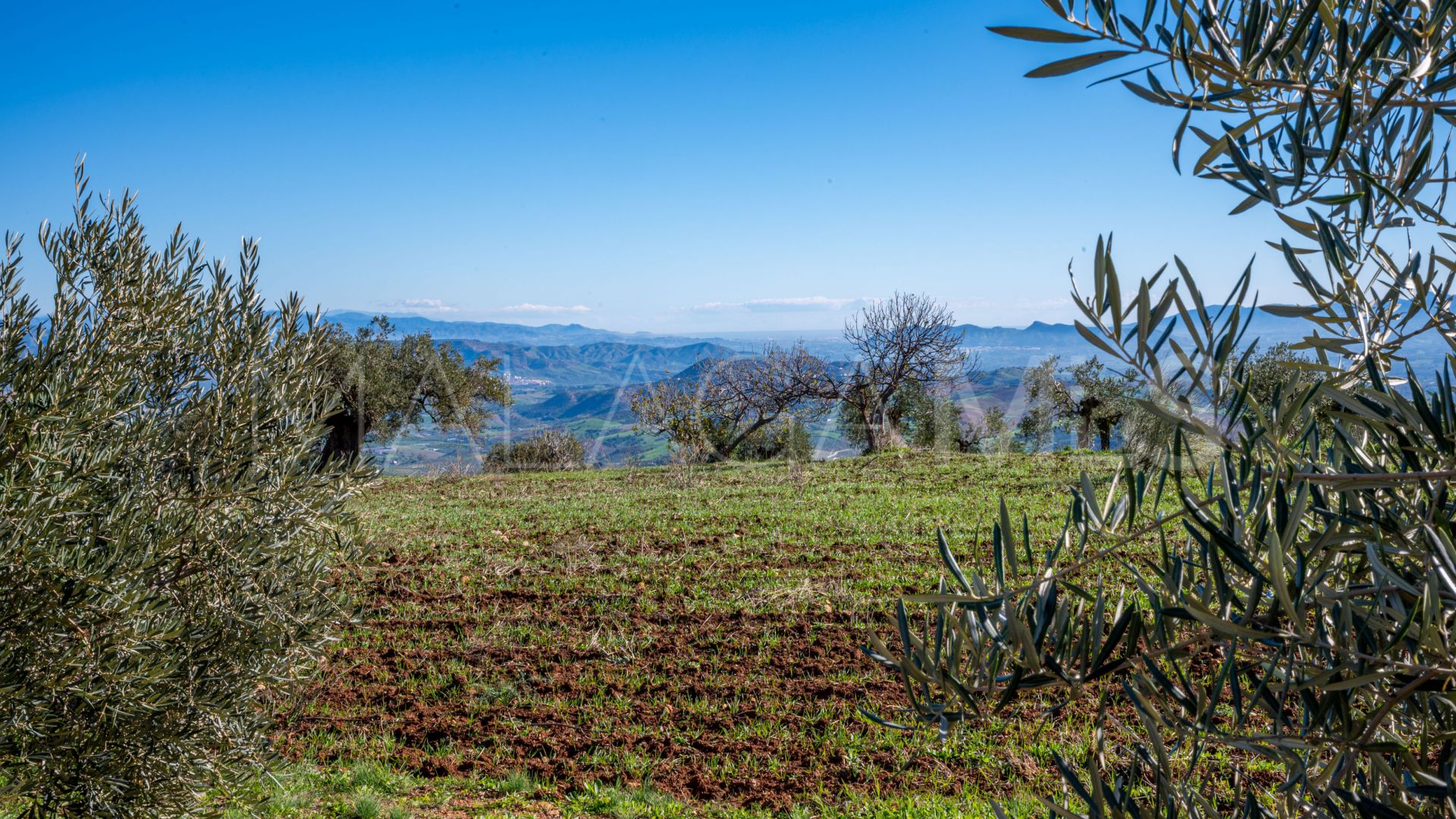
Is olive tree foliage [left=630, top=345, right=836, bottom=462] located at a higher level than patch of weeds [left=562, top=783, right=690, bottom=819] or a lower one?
higher

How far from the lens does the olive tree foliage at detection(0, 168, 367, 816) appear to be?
2.24 m

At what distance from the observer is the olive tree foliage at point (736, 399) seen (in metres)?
21.2

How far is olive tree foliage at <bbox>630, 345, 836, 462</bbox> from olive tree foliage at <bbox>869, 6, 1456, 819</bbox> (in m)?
19.7

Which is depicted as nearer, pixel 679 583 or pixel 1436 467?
pixel 1436 467

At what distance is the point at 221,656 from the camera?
265 cm

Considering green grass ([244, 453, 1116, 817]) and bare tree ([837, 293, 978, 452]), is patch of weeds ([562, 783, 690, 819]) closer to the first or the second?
green grass ([244, 453, 1116, 817])

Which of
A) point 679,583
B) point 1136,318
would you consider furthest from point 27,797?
point 679,583

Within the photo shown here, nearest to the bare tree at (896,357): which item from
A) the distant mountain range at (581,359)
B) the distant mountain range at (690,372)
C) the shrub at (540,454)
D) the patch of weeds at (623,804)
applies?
the distant mountain range at (690,372)

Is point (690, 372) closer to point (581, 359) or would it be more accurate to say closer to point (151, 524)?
point (151, 524)

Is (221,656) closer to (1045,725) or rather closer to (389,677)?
(389,677)

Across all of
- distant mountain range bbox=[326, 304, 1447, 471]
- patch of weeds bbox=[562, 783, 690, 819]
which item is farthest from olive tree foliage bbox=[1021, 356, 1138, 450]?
patch of weeds bbox=[562, 783, 690, 819]

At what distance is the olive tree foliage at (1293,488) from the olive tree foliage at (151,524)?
7.75 ft

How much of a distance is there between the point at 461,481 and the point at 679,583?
10.8m

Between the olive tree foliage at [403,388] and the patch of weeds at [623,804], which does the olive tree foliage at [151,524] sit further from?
the olive tree foliage at [403,388]
